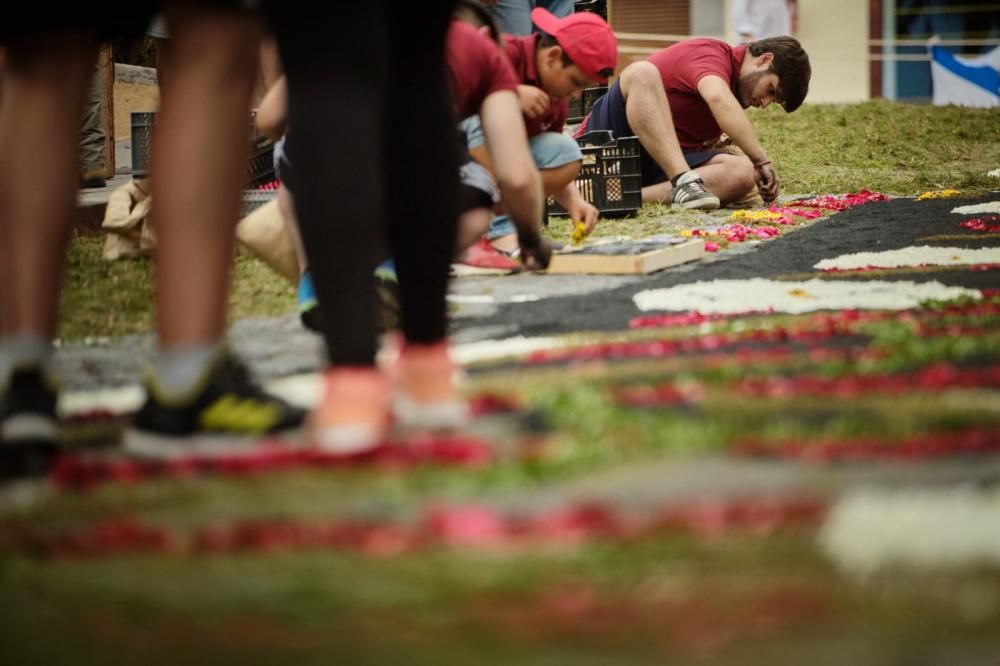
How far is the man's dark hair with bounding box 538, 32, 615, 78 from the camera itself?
3514mm

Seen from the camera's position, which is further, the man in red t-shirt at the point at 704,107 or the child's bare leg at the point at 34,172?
the man in red t-shirt at the point at 704,107

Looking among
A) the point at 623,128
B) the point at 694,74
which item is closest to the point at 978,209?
the point at 694,74

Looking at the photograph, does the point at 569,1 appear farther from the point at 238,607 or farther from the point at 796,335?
→ the point at 238,607

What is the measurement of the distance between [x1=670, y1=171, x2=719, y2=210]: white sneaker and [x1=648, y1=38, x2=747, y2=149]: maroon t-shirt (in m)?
0.30

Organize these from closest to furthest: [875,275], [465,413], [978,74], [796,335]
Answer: [465,413] < [796,335] < [875,275] < [978,74]

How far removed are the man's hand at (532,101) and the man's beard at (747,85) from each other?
218 cm

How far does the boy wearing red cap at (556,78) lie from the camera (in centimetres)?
349

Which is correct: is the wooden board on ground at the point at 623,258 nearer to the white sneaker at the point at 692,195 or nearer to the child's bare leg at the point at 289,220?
the child's bare leg at the point at 289,220

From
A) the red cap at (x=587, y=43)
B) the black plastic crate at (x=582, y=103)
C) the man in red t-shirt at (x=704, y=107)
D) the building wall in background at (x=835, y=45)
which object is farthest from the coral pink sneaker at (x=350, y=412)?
the building wall in background at (x=835, y=45)

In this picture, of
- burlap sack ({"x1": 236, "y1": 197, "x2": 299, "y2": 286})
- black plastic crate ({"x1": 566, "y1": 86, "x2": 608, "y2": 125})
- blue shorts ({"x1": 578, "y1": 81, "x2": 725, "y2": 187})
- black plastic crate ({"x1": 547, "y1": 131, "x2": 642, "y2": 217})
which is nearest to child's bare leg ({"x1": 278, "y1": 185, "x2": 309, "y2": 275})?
burlap sack ({"x1": 236, "y1": 197, "x2": 299, "y2": 286})

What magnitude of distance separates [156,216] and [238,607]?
1.86ft

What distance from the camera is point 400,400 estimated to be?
5.01 ft

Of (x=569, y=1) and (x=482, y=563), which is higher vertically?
(x=569, y=1)

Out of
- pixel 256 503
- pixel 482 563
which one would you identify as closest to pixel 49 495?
pixel 256 503
